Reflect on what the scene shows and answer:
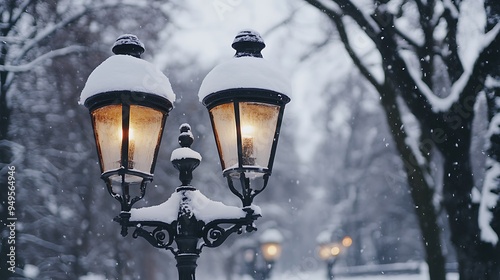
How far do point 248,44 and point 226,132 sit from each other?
2.14 ft

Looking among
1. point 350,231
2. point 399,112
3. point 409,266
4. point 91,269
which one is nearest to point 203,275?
point 350,231

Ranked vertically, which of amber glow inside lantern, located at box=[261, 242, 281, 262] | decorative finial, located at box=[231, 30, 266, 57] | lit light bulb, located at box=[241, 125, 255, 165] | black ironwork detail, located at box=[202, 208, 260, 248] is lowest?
black ironwork detail, located at box=[202, 208, 260, 248]

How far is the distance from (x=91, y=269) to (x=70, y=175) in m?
3.15

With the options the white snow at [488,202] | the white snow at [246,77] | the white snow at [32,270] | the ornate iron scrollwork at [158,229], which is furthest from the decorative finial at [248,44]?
the white snow at [32,270]

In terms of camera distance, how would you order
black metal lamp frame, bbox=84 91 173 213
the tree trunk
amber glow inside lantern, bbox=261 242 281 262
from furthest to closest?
amber glow inside lantern, bbox=261 242 281 262
the tree trunk
black metal lamp frame, bbox=84 91 173 213

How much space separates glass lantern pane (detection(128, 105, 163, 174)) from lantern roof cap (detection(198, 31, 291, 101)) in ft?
1.13

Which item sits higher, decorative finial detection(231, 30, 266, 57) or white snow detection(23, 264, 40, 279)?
white snow detection(23, 264, 40, 279)

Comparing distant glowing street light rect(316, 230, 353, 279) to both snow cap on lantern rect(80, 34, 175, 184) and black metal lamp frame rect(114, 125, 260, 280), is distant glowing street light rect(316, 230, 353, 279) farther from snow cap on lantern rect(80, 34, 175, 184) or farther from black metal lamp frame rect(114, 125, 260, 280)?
snow cap on lantern rect(80, 34, 175, 184)

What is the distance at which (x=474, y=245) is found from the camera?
534 centimetres

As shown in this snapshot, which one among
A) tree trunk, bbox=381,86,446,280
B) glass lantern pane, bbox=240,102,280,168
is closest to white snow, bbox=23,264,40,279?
tree trunk, bbox=381,86,446,280

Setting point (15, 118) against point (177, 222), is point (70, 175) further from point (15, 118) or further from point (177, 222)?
point (177, 222)

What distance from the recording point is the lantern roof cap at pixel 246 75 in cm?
372

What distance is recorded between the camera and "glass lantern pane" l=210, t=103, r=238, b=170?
370 cm

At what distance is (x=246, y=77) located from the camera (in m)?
3.73
